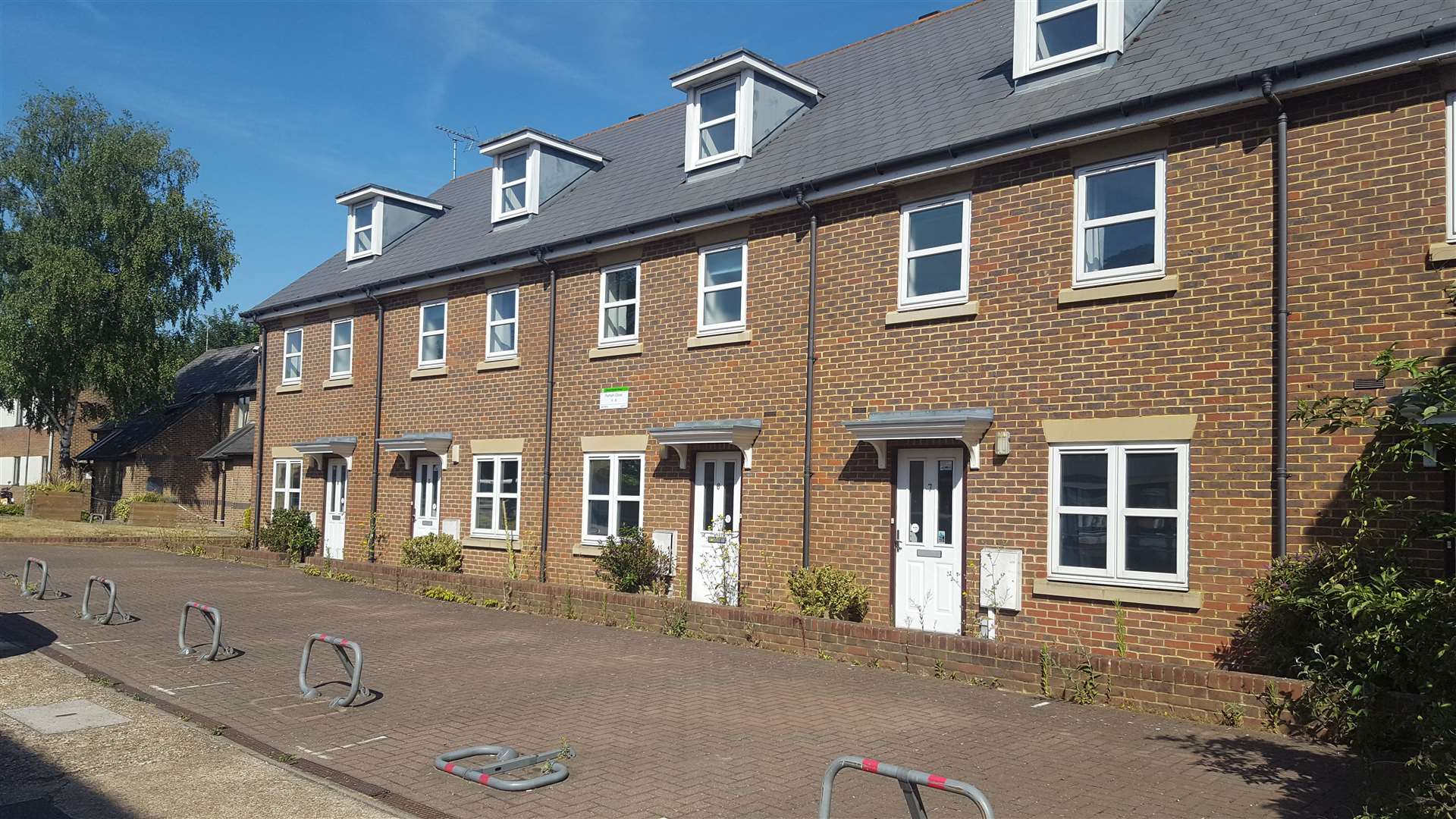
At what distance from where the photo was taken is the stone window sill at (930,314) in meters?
12.2

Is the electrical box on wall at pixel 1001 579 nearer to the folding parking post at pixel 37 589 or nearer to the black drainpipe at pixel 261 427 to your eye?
the folding parking post at pixel 37 589

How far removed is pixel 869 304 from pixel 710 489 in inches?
147

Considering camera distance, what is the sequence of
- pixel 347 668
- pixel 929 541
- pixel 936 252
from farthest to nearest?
pixel 936 252, pixel 929 541, pixel 347 668

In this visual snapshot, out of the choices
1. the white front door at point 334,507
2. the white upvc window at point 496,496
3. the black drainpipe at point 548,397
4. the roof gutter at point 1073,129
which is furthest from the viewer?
the white front door at point 334,507

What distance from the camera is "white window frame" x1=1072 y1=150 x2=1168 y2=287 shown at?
35.4ft

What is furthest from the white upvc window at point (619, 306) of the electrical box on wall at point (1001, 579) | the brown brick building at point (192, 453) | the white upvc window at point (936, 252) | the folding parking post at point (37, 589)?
the brown brick building at point (192, 453)

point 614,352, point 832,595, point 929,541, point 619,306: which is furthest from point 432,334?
point 929,541

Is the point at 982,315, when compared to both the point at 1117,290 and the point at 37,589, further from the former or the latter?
the point at 37,589

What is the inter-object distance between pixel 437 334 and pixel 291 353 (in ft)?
20.1

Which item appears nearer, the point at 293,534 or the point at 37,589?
the point at 37,589

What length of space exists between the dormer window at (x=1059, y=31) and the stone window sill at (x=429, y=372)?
11685 mm

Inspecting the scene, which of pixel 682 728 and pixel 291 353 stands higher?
pixel 291 353

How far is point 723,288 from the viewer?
15195mm

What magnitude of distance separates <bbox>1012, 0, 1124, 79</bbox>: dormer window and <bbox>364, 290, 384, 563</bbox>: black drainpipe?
13789 millimetres
